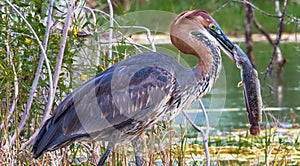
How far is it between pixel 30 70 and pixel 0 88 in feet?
0.72

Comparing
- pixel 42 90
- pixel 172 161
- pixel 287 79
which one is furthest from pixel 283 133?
pixel 287 79

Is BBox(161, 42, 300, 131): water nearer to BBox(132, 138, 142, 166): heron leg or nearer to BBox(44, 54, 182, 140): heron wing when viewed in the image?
BBox(132, 138, 142, 166): heron leg

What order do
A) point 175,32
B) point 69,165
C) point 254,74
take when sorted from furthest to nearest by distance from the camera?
point 69,165
point 175,32
point 254,74

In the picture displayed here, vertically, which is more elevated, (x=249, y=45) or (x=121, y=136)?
(x=249, y=45)

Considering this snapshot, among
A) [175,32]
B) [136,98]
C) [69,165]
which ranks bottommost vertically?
[69,165]

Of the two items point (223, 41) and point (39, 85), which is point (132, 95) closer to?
point (223, 41)

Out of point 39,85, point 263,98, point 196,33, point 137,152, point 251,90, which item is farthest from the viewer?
point 263,98

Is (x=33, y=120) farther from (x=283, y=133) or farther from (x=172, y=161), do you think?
(x=283, y=133)

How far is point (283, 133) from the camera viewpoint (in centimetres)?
727

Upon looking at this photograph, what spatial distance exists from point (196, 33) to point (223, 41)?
0.63 ft

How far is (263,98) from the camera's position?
7633 millimetres

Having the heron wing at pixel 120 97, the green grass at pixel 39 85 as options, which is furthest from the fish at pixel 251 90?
the green grass at pixel 39 85

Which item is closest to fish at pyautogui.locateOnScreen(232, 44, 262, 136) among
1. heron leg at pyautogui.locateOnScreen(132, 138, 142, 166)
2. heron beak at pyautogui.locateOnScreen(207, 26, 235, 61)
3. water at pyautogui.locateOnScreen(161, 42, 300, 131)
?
heron beak at pyautogui.locateOnScreen(207, 26, 235, 61)

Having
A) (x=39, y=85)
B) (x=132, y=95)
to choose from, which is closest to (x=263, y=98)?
(x=39, y=85)
